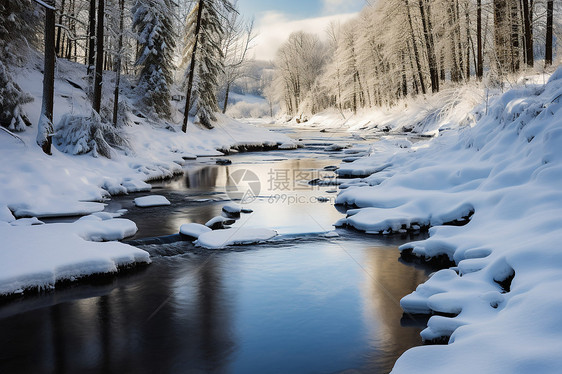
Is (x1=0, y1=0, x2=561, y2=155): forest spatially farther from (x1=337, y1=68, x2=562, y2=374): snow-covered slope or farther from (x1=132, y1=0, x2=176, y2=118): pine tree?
(x1=337, y1=68, x2=562, y2=374): snow-covered slope

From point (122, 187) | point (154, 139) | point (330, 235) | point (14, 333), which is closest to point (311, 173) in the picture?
point (122, 187)

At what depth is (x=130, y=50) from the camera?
18109mm

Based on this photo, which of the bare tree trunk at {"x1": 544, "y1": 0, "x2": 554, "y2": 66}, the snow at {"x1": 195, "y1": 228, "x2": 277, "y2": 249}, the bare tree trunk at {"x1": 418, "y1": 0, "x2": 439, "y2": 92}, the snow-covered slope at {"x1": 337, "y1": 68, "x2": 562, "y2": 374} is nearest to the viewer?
the snow-covered slope at {"x1": 337, "y1": 68, "x2": 562, "y2": 374}

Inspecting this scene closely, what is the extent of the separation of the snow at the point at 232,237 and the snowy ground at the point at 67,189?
1.18 meters

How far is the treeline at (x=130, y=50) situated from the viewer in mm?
12758

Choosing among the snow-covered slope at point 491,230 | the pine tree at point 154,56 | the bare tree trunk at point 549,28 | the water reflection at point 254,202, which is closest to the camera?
the snow-covered slope at point 491,230

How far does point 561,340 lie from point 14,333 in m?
4.97

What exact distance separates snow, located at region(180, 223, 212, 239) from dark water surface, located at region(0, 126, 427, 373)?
295 mm

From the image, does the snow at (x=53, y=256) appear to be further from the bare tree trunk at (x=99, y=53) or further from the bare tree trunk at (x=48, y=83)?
the bare tree trunk at (x=99, y=53)

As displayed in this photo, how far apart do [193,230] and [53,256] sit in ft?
8.31

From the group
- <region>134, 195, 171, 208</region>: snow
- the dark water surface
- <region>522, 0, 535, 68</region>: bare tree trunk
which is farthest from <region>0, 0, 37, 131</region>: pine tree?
<region>522, 0, 535, 68</region>: bare tree trunk

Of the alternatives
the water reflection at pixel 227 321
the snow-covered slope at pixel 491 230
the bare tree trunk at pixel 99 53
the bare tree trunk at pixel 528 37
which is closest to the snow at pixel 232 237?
the water reflection at pixel 227 321

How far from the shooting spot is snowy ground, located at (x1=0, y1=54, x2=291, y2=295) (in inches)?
216

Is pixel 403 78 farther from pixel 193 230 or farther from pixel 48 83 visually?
pixel 193 230
